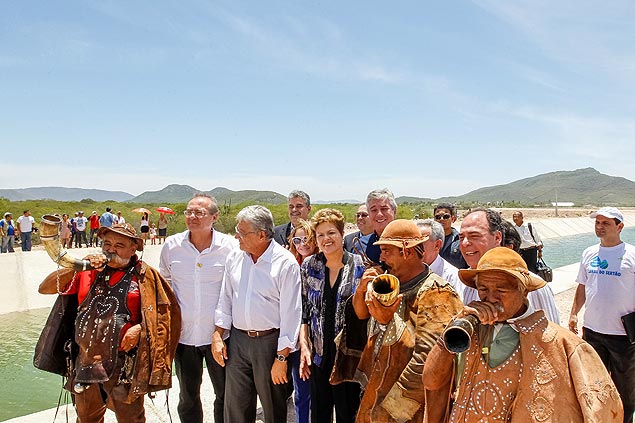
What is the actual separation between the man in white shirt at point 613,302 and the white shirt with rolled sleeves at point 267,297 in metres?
2.67

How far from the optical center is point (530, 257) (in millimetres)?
5035

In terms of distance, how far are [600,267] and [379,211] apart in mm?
2021

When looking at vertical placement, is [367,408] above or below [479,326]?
below

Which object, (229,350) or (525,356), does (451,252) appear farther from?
(525,356)

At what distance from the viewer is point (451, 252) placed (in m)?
4.97

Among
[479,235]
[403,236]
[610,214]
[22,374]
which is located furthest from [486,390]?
[22,374]

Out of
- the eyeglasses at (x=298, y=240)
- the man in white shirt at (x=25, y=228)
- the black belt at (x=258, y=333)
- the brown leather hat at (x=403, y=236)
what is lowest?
the man in white shirt at (x=25, y=228)

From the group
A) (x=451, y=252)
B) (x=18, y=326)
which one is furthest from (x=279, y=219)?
(x=451, y=252)

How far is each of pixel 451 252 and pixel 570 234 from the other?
42.0m

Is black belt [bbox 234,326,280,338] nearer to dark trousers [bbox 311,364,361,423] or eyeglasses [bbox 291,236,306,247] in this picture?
dark trousers [bbox 311,364,361,423]

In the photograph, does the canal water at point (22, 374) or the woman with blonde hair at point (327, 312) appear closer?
the woman with blonde hair at point (327, 312)

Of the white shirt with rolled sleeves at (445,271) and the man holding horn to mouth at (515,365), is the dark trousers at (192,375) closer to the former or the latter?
the white shirt with rolled sleeves at (445,271)

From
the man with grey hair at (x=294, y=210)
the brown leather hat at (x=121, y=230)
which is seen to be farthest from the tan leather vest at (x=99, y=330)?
the man with grey hair at (x=294, y=210)

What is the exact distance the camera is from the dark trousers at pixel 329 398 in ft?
11.4
